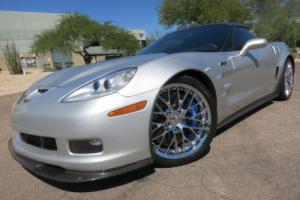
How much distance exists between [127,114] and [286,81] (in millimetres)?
3576

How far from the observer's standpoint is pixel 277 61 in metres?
→ 4.53

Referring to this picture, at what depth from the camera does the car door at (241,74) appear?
10.7 feet

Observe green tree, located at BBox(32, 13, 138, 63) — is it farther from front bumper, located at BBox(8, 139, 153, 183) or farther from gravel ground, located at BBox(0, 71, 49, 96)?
front bumper, located at BBox(8, 139, 153, 183)

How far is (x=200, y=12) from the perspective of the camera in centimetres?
2656

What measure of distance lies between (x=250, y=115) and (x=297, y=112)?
0.65 metres

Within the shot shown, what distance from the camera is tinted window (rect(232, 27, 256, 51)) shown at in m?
3.77

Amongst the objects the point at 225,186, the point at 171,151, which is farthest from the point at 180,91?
the point at 225,186

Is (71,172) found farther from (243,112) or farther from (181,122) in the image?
(243,112)

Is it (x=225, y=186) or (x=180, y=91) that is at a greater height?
(x=180, y=91)

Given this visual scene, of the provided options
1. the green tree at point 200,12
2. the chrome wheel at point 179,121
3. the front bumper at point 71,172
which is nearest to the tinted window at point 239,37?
the chrome wheel at point 179,121

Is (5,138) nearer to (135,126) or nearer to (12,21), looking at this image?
(135,126)

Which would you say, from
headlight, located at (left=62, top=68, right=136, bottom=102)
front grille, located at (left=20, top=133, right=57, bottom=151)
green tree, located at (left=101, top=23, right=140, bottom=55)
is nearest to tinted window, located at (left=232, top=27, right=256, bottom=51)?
headlight, located at (left=62, top=68, right=136, bottom=102)

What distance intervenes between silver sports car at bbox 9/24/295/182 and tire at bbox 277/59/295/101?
159 centimetres

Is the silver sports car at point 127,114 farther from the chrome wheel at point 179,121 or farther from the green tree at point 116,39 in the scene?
the green tree at point 116,39
